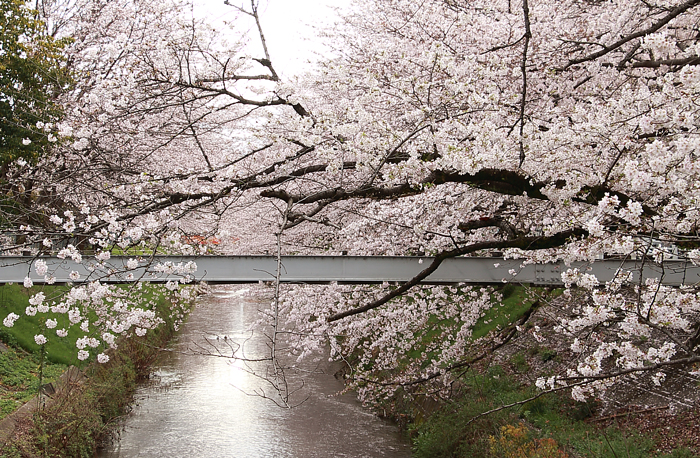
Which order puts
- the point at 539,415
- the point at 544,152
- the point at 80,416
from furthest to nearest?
1. the point at 80,416
2. the point at 539,415
3. the point at 544,152

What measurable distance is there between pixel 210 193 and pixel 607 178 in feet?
11.9

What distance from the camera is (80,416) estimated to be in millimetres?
8461

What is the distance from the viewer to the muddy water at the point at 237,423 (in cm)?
941

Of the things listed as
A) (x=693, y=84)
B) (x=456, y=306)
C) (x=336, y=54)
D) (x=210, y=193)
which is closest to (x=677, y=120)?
(x=693, y=84)

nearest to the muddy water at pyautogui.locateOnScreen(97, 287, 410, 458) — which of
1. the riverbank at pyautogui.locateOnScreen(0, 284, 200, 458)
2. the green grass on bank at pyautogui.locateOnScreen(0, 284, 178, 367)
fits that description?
the riverbank at pyautogui.locateOnScreen(0, 284, 200, 458)

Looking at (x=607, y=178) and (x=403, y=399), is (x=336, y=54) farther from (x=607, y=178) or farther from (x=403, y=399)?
(x=607, y=178)

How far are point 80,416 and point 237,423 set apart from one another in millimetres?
3115

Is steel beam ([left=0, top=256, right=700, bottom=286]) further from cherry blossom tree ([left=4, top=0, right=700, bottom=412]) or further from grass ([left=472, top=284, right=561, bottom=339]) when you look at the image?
grass ([left=472, top=284, right=561, bottom=339])

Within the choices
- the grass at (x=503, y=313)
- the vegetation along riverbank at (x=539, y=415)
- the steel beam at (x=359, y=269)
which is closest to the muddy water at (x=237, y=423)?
the vegetation along riverbank at (x=539, y=415)

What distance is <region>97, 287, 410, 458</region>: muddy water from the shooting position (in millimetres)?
9406

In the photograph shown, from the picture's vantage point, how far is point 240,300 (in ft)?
83.8

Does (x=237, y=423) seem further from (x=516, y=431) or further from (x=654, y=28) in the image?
(x=654, y=28)

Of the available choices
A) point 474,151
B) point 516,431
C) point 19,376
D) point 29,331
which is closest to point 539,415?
point 516,431

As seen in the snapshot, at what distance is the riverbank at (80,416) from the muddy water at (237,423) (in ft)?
1.51
